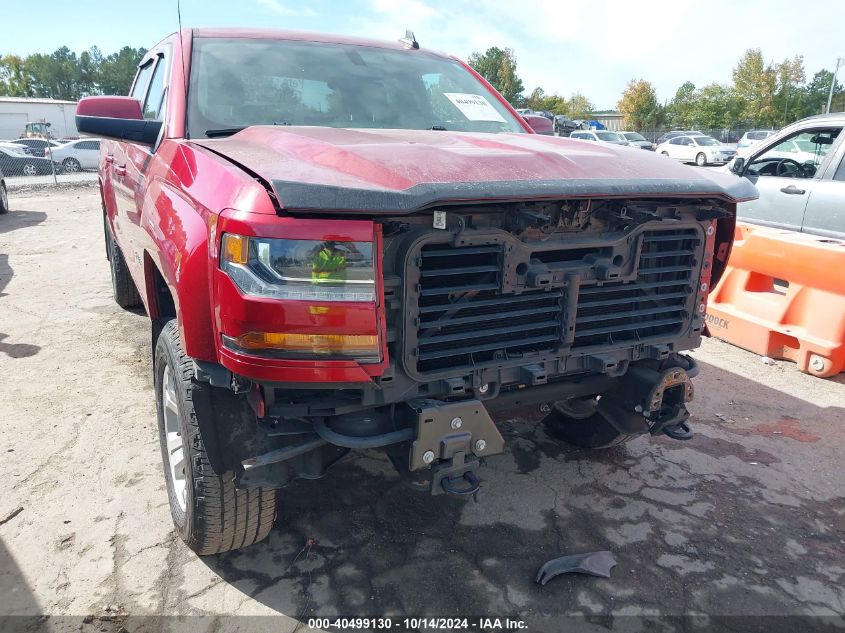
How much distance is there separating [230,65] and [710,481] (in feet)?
10.8

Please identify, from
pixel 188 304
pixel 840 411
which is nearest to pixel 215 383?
pixel 188 304

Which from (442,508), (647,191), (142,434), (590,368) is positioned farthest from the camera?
(142,434)

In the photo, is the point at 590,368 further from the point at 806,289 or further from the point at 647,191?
the point at 806,289

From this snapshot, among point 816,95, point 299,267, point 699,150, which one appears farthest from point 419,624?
point 816,95

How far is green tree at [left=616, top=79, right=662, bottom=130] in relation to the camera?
189 ft

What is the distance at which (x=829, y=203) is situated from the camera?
5.49m

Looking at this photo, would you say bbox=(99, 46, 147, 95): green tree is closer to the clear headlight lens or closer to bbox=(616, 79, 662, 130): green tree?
bbox=(616, 79, 662, 130): green tree

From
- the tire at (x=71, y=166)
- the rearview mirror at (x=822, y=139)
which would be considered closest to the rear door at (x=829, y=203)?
the rearview mirror at (x=822, y=139)

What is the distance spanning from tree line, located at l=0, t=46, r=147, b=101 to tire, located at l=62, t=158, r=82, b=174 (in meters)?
56.7

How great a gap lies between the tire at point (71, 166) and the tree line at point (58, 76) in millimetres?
56706

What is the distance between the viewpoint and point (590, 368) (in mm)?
2496

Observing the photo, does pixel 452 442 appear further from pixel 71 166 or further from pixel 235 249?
pixel 71 166

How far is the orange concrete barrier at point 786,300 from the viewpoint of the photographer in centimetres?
471

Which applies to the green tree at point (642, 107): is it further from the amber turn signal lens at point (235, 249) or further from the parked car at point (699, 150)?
the amber turn signal lens at point (235, 249)
